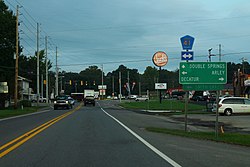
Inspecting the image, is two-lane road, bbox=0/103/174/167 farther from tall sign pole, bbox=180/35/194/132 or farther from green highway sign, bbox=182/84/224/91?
tall sign pole, bbox=180/35/194/132

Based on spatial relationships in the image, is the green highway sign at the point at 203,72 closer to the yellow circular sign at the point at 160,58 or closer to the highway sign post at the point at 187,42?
the highway sign post at the point at 187,42

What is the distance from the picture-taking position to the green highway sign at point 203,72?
53.6 ft

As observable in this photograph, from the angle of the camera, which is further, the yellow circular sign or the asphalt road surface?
the yellow circular sign

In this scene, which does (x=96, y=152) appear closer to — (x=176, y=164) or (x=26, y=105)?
(x=176, y=164)

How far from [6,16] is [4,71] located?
8.90 metres

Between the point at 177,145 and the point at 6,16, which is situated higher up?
the point at 6,16

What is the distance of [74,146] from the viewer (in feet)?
39.7

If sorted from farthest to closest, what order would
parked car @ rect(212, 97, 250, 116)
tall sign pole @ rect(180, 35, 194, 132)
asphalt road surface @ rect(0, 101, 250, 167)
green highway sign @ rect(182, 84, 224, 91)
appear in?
A: parked car @ rect(212, 97, 250, 116) → tall sign pole @ rect(180, 35, 194, 132) → green highway sign @ rect(182, 84, 224, 91) → asphalt road surface @ rect(0, 101, 250, 167)

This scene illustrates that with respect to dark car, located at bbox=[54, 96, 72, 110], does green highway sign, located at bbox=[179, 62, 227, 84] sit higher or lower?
higher

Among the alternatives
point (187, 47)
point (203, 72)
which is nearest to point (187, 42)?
point (187, 47)

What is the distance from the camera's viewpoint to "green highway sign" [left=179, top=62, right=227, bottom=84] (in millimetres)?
16344

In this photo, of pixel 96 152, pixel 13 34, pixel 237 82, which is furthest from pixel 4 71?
pixel 96 152

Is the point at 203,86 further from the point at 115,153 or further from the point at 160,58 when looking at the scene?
the point at 160,58

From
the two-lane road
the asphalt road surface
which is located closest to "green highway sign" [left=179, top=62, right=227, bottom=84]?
the asphalt road surface
